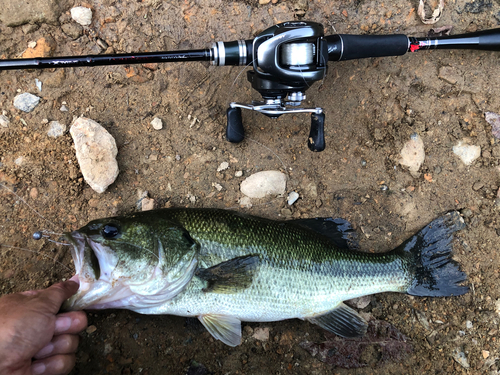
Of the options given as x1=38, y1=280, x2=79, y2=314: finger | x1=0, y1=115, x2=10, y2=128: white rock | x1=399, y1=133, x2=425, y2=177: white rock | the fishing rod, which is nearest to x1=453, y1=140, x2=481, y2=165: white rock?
x1=399, y1=133, x2=425, y2=177: white rock

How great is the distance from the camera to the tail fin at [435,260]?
253 centimetres

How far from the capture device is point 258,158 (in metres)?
2.67

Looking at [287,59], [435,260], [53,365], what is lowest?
[53,365]

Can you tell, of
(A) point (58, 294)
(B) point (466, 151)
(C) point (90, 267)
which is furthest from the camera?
(B) point (466, 151)

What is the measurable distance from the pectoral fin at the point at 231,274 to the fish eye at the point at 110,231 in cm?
56

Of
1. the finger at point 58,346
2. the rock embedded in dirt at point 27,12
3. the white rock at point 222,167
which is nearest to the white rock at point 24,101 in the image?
the rock embedded in dirt at point 27,12

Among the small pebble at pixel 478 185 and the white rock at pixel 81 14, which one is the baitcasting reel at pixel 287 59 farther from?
the small pebble at pixel 478 185

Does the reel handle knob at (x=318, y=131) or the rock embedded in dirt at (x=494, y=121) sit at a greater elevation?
the reel handle knob at (x=318, y=131)

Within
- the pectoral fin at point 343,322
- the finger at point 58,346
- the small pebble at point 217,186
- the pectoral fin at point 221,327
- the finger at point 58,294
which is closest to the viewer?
the finger at point 58,294

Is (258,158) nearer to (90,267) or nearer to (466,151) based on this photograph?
(90,267)

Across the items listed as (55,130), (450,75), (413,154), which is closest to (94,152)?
(55,130)

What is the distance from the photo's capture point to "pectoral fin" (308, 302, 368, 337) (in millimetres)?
2416

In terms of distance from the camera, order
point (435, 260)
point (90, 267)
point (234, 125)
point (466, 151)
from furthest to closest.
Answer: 1. point (466, 151)
2. point (435, 260)
3. point (234, 125)
4. point (90, 267)

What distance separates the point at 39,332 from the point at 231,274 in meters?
1.17
